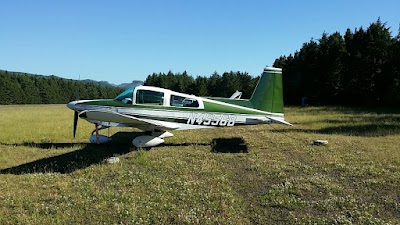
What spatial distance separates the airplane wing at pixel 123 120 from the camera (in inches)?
365

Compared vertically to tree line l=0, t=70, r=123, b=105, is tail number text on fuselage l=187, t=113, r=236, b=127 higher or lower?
lower

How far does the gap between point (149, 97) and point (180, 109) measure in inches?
45.2

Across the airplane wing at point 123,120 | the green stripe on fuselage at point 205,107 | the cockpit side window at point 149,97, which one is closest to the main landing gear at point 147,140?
the airplane wing at point 123,120

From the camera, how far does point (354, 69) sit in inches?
1566

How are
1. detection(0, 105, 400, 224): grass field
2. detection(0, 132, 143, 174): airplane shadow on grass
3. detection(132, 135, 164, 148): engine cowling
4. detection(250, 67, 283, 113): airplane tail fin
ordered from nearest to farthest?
detection(0, 105, 400, 224): grass field
detection(0, 132, 143, 174): airplane shadow on grass
detection(132, 135, 164, 148): engine cowling
detection(250, 67, 283, 113): airplane tail fin

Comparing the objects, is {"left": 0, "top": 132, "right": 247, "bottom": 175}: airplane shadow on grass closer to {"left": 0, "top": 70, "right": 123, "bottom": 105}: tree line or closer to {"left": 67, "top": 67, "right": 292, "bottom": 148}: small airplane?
{"left": 67, "top": 67, "right": 292, "bottom": 148}: small airplane

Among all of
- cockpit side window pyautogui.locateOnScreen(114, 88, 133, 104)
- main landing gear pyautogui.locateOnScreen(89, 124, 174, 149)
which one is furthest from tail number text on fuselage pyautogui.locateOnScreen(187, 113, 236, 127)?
cockpit side window pyautogui.locateOnScreen(114, 88, 133, 104)

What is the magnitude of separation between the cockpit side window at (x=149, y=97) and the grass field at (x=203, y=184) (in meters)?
1.63

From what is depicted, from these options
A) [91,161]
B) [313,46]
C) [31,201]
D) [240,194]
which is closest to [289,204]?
[240,194]

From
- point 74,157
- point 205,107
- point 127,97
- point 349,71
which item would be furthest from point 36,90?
point 205,107

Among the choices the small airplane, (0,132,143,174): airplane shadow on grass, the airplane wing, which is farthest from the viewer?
the small airplane

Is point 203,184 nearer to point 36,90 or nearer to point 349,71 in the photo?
point 349,71

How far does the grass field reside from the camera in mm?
5434

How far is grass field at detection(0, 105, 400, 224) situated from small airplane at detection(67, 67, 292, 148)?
0.77 meters
